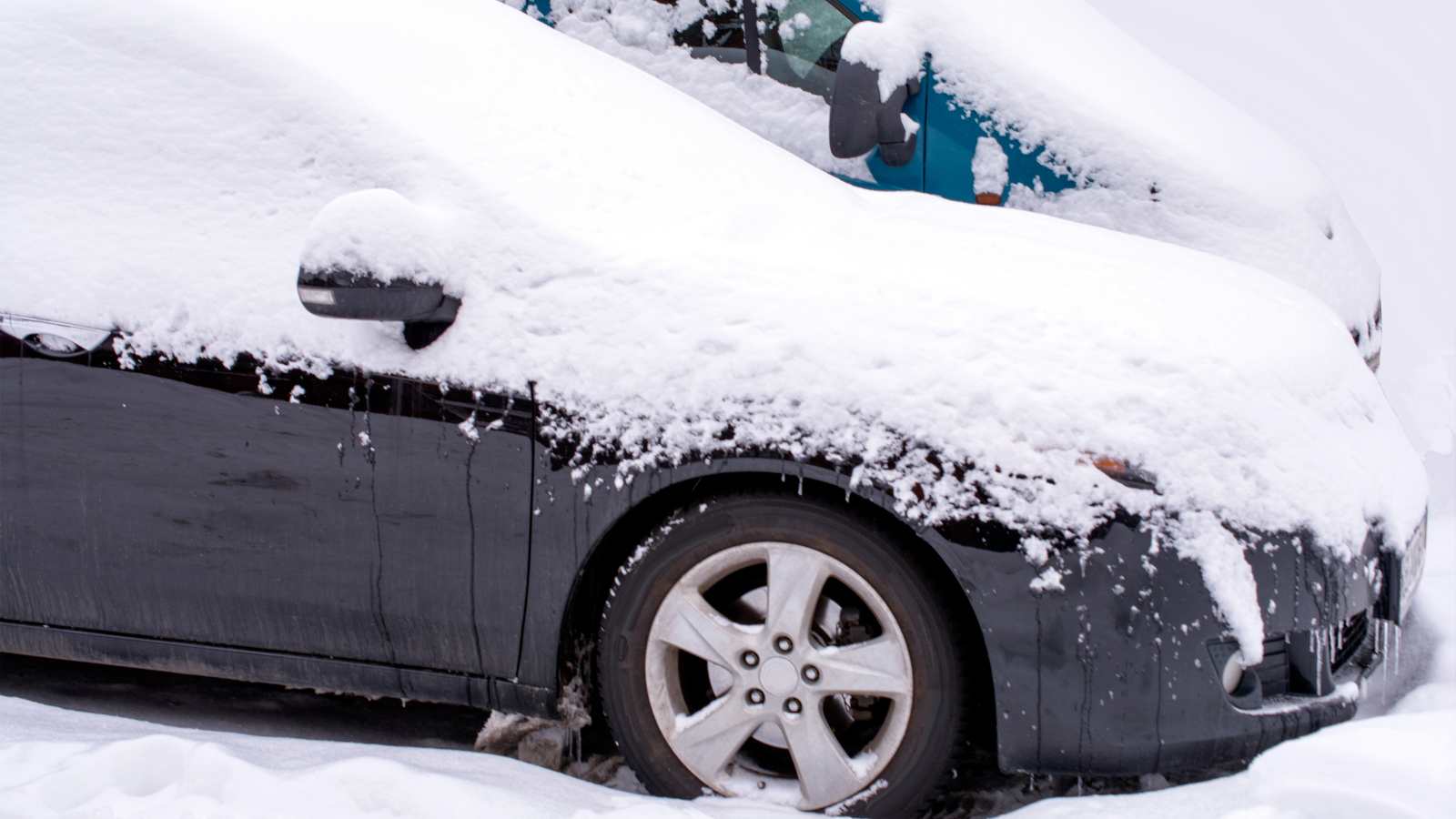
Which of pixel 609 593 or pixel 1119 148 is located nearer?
pixel 609 593

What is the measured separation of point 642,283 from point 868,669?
2.71 feet

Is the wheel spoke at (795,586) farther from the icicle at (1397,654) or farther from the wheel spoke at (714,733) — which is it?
the icicle at (1397,654)

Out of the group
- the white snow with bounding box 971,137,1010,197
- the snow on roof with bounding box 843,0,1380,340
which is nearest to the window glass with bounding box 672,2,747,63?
the snow on roof with bounding box 843,0,1380,340

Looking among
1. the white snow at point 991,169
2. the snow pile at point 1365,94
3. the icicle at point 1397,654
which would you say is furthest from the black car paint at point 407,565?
the snow pile at point 1365,94

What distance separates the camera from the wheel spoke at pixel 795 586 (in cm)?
238

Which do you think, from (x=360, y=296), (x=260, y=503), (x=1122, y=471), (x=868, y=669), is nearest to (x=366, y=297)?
(x=360, y=296)

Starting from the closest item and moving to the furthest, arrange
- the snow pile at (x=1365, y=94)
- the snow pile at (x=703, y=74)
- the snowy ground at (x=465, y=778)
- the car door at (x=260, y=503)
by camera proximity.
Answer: the snowy ground at (x=465, y=778) → the car door at (x=260, y=503) → the snow pile at (x=703, y=74) → the snow pile at (x=1365, y=94)

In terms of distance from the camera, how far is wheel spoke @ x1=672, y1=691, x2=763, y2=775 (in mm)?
2441

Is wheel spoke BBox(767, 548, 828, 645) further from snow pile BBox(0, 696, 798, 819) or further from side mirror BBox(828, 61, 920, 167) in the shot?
side mirror BBox(828, 61, 920, 167)

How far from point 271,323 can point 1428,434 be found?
16.5ft

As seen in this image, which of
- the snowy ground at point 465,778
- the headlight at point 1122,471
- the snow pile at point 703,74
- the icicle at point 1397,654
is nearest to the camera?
the snowy ground at point 465,778

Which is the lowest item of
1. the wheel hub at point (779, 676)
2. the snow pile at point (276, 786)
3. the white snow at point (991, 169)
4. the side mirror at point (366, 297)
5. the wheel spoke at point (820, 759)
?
the snow pile at point (276, 786)

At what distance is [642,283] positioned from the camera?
2459mm

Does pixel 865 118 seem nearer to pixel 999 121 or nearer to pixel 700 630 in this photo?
pixel 999 121
